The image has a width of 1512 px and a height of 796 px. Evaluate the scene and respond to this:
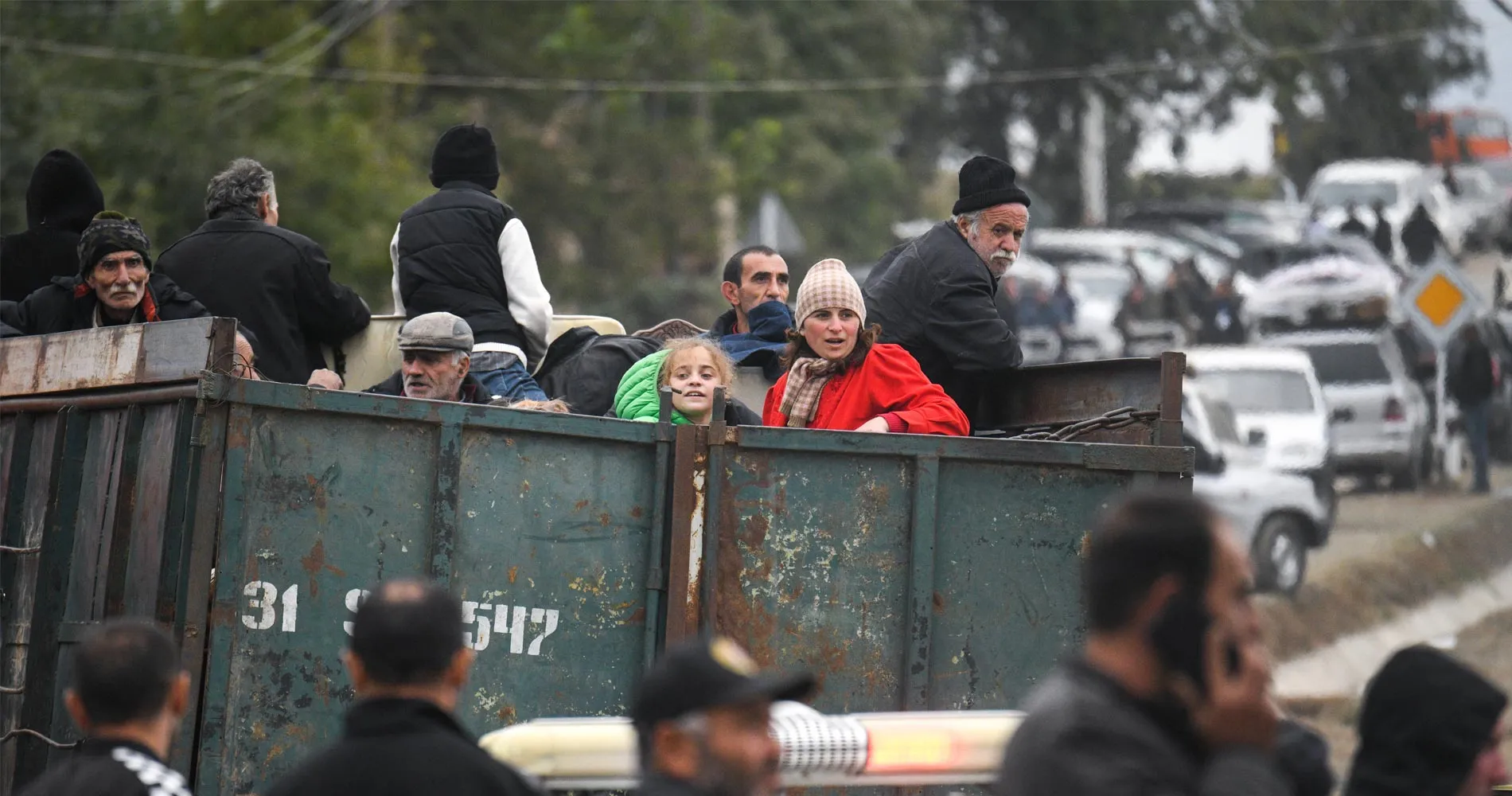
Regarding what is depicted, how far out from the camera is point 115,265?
7.78 m

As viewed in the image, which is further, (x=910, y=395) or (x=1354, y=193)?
(x=1354, y=193)

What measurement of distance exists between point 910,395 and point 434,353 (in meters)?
1.59

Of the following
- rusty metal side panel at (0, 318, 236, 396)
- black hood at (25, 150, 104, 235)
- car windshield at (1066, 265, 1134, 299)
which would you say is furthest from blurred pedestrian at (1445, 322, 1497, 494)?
rusty metal side panel at (0, 318, 236, 396)

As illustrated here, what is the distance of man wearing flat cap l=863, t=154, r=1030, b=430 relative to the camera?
329 inches

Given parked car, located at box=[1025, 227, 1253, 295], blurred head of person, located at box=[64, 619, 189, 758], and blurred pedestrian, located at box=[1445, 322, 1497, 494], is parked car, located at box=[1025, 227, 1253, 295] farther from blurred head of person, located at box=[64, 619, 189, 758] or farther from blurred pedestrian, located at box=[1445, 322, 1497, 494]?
blurred head of person, located at box=[64, 619, 189, 758]

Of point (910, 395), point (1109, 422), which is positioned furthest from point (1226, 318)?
point (910, 395)

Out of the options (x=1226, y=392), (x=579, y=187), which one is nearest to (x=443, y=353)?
(x=1226, y=392)

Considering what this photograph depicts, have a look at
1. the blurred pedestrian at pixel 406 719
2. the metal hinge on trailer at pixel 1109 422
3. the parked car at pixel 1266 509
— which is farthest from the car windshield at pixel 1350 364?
the blurred pedestrian at pixel 406 719

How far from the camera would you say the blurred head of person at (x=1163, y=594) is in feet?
11.3

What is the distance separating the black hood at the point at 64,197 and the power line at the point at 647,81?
742 inches

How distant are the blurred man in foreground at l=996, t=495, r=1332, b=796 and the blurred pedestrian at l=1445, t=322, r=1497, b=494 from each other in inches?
940

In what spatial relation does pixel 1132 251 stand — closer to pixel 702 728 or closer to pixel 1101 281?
pixel 1101 281

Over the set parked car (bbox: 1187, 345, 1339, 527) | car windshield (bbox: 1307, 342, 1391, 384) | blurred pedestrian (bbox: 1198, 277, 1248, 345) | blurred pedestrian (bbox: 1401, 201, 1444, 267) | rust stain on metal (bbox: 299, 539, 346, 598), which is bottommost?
rust stain on metal (bbox: 299, 539, 346, 598)

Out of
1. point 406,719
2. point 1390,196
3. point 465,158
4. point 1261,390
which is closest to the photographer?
point 406,719
